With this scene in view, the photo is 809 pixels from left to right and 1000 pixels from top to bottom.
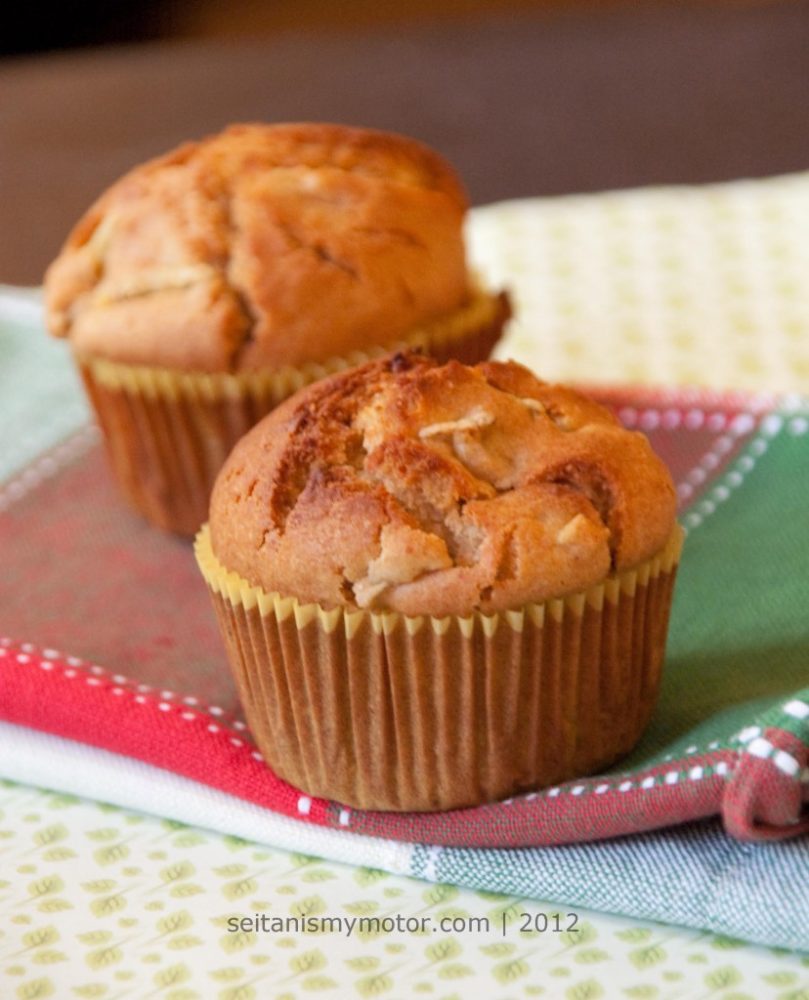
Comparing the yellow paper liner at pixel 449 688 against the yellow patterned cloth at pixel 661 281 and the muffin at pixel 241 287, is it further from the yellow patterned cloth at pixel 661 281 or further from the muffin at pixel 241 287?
the yellow patterned cloth at pixel 661 281

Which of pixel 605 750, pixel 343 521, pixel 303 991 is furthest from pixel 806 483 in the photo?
pixel 303 991

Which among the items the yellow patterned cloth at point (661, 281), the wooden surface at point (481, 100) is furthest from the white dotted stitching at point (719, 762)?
the wooden surface at point (481, 100)

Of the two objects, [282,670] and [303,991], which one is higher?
[282,670]

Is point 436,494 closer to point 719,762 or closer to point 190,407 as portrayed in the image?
point 719,762

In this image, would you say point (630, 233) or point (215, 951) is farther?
point (630, 233)

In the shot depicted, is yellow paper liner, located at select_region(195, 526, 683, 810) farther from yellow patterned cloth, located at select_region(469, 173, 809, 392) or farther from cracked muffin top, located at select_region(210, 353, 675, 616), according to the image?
yellow patterned cloth, located at select_region(469, 173, 809, 392)

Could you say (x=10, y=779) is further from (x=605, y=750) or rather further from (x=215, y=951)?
(x=605, y=750)
